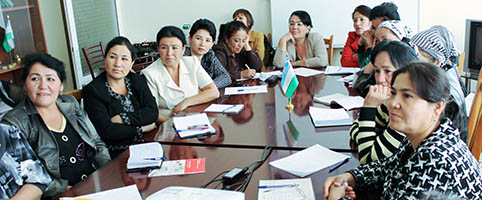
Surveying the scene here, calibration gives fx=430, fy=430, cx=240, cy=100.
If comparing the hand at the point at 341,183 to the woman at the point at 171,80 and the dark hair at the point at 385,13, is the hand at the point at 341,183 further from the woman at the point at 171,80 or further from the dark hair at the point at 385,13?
the dark hair at the point at 385,13

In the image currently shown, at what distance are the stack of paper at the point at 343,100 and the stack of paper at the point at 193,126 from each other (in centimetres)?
75

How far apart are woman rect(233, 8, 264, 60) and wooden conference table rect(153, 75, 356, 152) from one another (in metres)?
1.97

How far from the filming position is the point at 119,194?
1.51 meters

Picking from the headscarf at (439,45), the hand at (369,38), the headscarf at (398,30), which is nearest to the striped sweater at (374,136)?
the headscarf at (439,45)

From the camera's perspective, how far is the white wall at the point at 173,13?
5.33 meters

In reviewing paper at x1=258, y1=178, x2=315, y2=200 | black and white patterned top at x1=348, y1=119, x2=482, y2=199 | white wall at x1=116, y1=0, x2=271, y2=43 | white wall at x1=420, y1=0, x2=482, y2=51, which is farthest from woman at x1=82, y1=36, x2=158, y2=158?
white wall at x1=420, y1=0, x2=482, y2=51

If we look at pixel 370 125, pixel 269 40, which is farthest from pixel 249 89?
pixel 269 40

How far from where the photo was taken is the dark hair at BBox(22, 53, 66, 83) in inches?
76.8

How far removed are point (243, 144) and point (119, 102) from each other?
2.80 ft

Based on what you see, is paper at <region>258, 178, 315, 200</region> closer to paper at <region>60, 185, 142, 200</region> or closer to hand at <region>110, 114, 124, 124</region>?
paper at <region>60, 185, 142, 200</region>

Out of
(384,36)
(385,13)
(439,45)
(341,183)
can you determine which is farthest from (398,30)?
(341,183)

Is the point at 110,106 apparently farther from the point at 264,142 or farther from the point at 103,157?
the point at 264,142

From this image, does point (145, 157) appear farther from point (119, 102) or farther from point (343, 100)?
point (343, 100)

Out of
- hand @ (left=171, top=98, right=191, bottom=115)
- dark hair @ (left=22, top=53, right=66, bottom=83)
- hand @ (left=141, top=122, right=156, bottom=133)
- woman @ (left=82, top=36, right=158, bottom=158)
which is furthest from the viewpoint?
hand @ (left=171, top=98, right=191, bottom=115)
